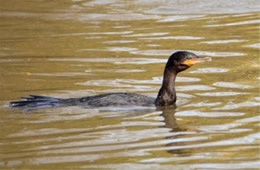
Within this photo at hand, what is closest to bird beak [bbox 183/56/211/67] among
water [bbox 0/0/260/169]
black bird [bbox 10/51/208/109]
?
black bird [bbox 10/51/208/109]

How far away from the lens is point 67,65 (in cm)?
1802

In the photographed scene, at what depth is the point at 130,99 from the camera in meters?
14.7

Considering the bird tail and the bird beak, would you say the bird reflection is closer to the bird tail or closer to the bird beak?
the bird beak

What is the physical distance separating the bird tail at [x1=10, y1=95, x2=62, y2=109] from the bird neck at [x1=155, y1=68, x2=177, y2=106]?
143 cm

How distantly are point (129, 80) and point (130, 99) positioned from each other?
191 cm

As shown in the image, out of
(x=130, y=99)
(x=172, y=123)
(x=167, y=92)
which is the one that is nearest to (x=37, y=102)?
(x=130, y=99)

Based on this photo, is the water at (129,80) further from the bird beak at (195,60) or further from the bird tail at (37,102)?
the bird beak at (195,60)

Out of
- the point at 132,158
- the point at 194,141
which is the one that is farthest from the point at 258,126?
the point at 132,158

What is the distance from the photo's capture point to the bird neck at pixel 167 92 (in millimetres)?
14828

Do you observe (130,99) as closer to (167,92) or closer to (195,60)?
(167,92)

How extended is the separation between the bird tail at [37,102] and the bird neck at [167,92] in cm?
143

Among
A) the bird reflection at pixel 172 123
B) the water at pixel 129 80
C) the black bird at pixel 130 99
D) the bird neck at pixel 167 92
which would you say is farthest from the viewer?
the bird neck at pixel 167 92

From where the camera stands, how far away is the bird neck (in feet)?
48.6

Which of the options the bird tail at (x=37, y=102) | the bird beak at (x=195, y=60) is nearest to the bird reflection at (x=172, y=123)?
the bird beak at (x=195, y=60)
